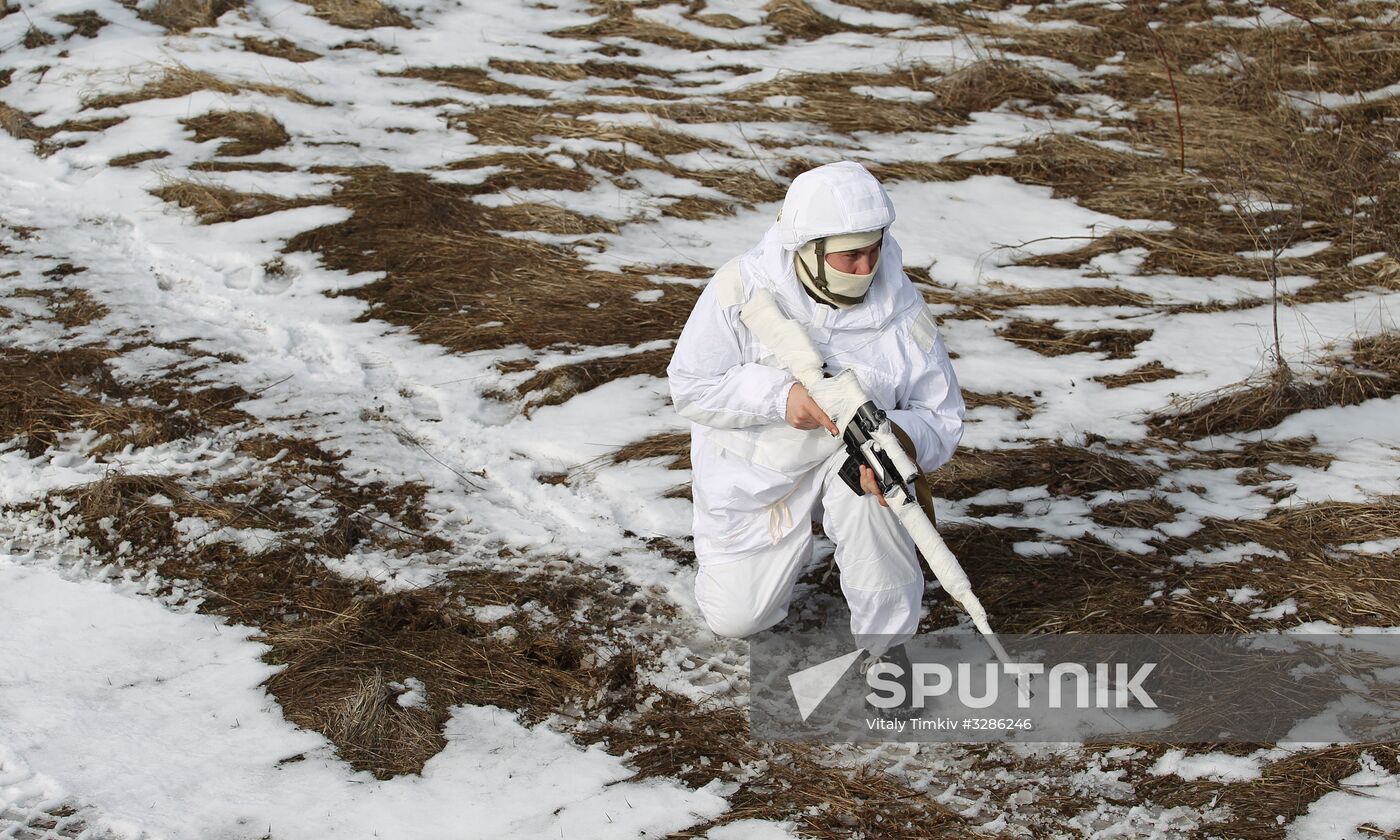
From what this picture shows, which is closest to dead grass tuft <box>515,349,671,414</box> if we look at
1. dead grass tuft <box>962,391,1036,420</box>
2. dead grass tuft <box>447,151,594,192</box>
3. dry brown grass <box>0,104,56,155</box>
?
dead grass tuft <box>962,391,1036,420</box>

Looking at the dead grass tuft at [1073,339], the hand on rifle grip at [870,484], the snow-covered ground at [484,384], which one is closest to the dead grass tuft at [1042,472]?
the snow-covered ground at [484,384]

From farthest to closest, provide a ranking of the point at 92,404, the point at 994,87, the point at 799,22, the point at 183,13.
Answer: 1. the point at 799,22
2. the point at 183,13
3. the point at 994,87
4. the point at 92,404

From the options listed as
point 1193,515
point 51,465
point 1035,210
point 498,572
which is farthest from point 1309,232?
point 51,465

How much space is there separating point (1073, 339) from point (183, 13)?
5.96m

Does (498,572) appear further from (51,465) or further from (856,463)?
(51,465)

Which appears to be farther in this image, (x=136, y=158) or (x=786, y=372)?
(x=136, y=158)

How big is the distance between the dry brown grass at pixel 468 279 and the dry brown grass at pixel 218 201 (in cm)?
29

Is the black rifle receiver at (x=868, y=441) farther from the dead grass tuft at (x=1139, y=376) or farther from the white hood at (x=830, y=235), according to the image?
the dead grass tuft at (x=1139, y=376)

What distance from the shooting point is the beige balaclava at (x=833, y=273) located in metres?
2.70

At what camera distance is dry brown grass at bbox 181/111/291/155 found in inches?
243

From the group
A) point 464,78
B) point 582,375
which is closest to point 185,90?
point 464,78

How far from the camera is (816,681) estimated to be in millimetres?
3072

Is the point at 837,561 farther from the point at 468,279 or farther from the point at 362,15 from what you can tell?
the point at 362,15

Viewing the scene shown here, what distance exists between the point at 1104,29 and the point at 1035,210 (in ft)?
7.84
